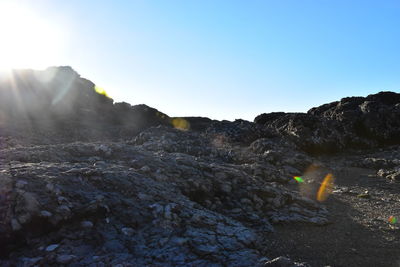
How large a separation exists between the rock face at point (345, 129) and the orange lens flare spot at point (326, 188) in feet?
25.5

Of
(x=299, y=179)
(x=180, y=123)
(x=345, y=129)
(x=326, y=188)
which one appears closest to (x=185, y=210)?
(x=326, y=188)

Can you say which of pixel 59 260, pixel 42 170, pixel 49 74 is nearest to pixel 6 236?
pixel 59 260

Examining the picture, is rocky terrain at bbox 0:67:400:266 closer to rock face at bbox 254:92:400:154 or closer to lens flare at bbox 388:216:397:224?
lens flare at bbox 388:216:397:224

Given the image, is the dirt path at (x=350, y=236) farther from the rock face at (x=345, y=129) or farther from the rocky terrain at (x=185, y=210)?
the rock face at (x=345, y=129)

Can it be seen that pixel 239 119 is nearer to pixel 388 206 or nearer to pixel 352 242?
pixel 388 206

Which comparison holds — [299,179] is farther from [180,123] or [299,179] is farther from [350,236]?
[180,123]

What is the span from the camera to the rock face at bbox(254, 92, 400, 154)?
2195cm

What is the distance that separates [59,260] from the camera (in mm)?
4703

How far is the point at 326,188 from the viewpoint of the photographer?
11852mm

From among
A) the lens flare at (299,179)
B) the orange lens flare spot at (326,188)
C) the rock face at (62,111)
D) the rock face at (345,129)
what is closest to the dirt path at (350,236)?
the orange lens flare spot at (326,188)

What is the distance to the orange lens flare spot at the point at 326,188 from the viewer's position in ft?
34.4

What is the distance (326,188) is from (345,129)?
45.8 ft

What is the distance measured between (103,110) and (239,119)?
46.0 ft

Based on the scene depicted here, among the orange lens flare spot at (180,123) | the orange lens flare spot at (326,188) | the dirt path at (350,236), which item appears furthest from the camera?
the orange lens flare spot at (180,123)
